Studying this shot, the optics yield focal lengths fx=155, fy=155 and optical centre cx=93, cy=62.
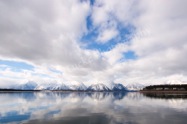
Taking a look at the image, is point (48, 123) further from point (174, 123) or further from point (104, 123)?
point (174, 123)

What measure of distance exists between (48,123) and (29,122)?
3452mm

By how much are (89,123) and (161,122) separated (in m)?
12.3

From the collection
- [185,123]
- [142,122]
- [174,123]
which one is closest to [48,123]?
[142,122]

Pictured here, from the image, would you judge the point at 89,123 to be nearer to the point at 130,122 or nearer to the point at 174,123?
the point at 130,122

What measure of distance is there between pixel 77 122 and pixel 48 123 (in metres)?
4.78

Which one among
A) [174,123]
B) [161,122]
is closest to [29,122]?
[161,122]

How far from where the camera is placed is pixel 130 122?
2658 centimetres

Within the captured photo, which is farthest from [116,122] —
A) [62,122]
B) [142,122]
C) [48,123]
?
[48,123]

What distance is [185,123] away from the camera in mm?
25891

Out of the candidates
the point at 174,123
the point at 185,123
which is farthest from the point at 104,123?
the point at 185,123

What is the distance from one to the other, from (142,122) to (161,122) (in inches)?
125

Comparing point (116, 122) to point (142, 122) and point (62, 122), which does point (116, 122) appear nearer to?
point (142, 122)

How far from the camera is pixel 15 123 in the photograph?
25625 mm

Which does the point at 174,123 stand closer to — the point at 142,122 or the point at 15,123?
the point at 142,122
